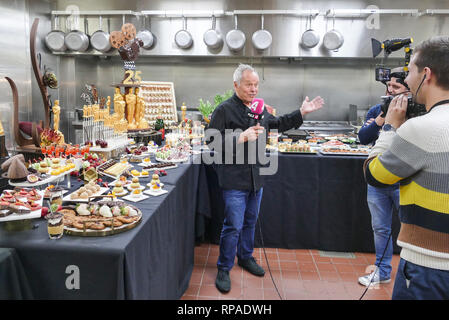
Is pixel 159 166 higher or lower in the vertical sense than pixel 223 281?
higher

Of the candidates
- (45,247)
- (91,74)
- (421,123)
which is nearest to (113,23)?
(91,74)

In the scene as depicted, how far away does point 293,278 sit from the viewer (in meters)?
3.43

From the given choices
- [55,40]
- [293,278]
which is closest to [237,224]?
[293,278]

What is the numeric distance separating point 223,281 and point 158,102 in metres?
2.82

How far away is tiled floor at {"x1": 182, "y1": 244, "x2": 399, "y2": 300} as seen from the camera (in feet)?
10.3

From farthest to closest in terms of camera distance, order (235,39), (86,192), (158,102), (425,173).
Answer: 1. (235,39)
2. (158,102)
3. (86,192)
4. (425,173)

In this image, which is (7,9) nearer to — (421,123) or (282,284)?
(282,284)

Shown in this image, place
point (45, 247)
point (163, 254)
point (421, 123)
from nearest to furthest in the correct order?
point (421, 123)
point (45, 247)
point (163, 254)

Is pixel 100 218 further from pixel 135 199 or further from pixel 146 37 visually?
pixel 146 37

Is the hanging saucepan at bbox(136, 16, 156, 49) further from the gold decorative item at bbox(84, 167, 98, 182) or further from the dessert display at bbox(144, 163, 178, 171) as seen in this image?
the gold decorative item at bbox(84, 167, 98, 182)

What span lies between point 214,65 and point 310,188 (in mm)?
3784

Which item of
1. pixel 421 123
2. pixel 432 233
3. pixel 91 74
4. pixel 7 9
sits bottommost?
pixel 432 233

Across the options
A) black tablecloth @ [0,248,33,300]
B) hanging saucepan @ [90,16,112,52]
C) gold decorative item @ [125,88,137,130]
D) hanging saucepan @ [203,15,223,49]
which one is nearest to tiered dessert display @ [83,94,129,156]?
gold decorative item @ [125,88,137,130]

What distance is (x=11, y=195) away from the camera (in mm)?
1974
